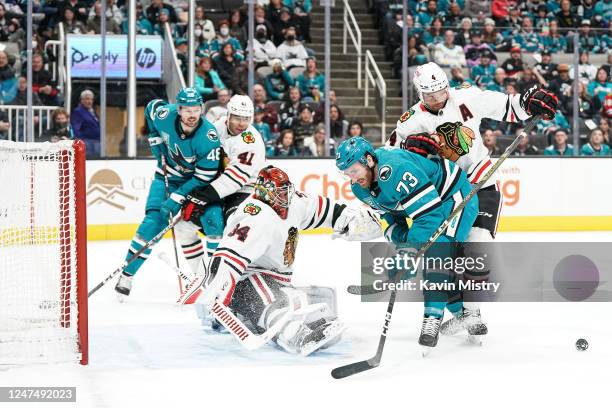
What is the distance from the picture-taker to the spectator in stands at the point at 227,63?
8.87 metres

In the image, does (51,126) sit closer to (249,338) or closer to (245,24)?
(245,24)

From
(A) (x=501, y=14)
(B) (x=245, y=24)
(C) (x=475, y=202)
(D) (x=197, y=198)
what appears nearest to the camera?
(C) (x=475, y=202)

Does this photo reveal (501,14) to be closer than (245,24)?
No

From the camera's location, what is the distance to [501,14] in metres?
10.9

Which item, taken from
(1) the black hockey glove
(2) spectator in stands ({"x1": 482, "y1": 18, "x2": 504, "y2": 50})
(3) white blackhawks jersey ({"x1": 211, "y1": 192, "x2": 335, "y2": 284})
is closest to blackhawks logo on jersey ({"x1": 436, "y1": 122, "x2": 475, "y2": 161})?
(1) the black hockey glove

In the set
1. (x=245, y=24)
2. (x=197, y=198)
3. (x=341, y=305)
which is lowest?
(x=341, y=305)

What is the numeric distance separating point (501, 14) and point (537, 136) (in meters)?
2.12

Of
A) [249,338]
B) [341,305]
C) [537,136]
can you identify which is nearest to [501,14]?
[537,136]

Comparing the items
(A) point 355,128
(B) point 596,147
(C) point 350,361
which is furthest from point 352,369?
(B) point 596,147

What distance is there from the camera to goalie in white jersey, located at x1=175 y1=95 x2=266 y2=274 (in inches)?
214

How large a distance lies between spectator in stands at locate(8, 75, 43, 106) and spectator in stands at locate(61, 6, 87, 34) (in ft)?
2.38

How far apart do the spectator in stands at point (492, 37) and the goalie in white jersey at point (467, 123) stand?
5225 mm

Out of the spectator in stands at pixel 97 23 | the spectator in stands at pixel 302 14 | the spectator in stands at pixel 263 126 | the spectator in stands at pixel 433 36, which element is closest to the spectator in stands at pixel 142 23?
the spectator in stands at pixel 97 23

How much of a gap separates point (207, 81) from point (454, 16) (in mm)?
3008
